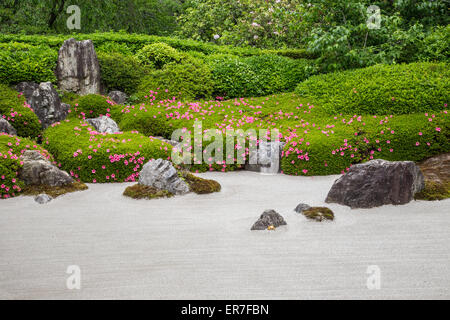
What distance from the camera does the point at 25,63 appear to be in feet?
33.4

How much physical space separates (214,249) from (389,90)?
21.8 feet

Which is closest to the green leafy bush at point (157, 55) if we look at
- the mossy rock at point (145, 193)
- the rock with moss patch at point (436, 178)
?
the mossy rock at point (145, 193)

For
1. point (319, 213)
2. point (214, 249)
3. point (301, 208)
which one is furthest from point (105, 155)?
point (319, 213)

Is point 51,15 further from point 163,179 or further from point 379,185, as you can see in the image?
point 379,185

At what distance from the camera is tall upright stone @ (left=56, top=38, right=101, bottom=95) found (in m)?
10.7

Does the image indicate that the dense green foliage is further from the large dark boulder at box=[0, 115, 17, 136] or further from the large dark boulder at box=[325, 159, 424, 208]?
the large dark boulder at box=[325, 159, 424, 208]

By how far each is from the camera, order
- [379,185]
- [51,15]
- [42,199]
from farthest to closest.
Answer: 1. [51,15]
2. [42,199]
3. [379,185]

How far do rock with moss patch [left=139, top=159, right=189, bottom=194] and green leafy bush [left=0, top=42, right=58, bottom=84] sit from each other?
5.25m

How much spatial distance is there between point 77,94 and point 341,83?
255 inches

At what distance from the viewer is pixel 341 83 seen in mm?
10375

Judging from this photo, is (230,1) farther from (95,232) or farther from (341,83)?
(95,232)

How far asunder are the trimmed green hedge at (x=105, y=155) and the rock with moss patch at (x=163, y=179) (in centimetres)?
95

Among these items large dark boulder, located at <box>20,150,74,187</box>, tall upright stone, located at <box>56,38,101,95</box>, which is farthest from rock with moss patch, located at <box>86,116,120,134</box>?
large dark boulder, located at <box>20,150,74,187</box>

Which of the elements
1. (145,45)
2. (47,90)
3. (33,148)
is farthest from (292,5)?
(33,148)
